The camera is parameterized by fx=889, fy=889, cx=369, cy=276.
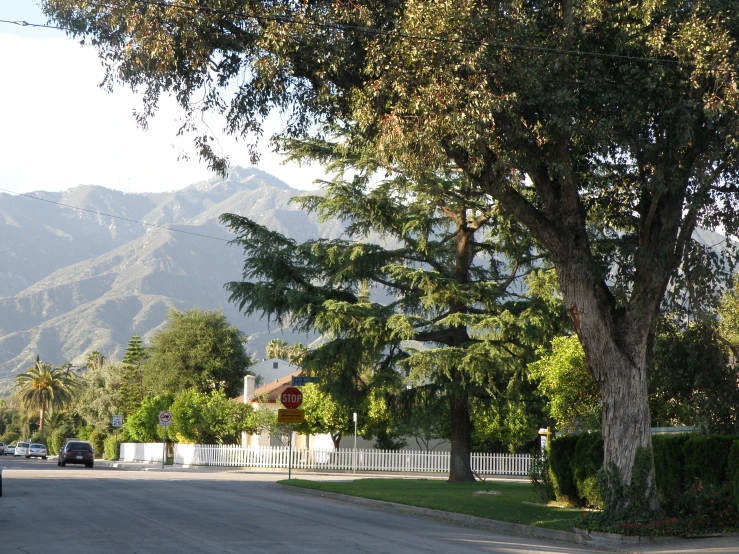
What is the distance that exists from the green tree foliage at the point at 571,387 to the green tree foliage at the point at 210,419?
104ft

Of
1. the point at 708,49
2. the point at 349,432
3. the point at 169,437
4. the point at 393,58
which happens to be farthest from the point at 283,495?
the point at 169,437

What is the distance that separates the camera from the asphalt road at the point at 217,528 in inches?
506

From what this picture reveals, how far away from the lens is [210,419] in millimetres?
54312

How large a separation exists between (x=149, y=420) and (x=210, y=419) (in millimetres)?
9736

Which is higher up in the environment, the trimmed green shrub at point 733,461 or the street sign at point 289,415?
the street sign at point 289,415

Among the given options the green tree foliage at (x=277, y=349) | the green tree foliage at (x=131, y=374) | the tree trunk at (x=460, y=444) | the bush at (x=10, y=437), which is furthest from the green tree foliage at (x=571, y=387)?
the bush at (x=10, y=437)

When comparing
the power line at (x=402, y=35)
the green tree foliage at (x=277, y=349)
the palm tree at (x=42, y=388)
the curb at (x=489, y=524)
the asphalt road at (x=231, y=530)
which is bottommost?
the curb at (x=489, y=524)

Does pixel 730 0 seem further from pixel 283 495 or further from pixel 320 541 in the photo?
pixel 283 495

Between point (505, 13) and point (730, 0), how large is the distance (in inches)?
148

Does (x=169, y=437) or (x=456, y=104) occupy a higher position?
(x=456, y=104)

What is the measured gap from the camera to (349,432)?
171 ft

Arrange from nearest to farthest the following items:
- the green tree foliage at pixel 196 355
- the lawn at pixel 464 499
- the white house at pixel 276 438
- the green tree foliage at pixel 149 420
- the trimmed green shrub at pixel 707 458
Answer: the trimmed green shrub at pixel 707 458 < the lawn at pixel 464 499 < the white house at pixel 276 438 < the green tree foliage at pixel 149 420 < the green tree foliage at pixel 196 355

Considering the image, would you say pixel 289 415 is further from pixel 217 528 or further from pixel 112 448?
pixel 112 448

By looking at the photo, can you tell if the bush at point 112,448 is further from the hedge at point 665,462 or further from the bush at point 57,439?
the hedge at point 665,462
